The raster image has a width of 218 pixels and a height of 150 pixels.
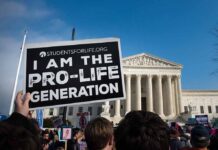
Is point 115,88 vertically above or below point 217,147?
above

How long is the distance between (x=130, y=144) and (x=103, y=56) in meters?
3.64

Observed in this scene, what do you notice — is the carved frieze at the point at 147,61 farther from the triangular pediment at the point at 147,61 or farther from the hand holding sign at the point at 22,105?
the hand holding sign at the point at 22,105

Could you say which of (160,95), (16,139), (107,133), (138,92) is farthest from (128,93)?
(16,139)

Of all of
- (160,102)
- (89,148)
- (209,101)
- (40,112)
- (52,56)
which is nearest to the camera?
(89,148)

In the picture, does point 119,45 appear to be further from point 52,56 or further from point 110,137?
point 110,137

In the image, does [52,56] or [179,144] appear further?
[179,144]

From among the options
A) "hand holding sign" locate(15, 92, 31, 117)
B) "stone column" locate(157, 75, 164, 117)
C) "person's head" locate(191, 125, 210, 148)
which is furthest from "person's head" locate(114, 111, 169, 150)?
"stone column" locate(157, 75, 164, 117)

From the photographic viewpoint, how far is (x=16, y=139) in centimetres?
130

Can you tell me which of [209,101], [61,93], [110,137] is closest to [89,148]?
[110,137]

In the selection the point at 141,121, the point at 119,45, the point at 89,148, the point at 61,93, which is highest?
the point at 119,45

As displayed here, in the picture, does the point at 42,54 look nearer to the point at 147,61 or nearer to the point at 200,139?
the point at 200,139

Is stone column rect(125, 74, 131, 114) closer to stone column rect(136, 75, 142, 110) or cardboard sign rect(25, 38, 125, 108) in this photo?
stone column rect(136, 75, 142, 110)

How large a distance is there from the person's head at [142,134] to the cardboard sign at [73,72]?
290cm

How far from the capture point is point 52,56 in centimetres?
537
